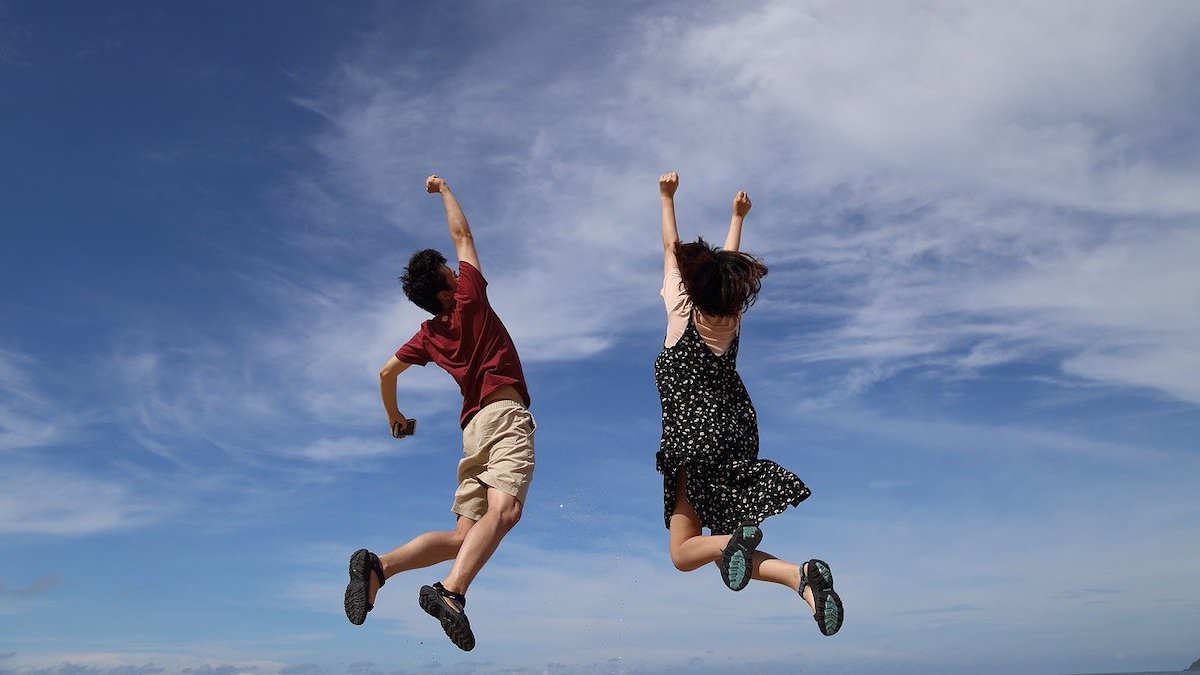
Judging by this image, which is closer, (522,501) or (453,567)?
(453,567)

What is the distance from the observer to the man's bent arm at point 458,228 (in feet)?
27.0

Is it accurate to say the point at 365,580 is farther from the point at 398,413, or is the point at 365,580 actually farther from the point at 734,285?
the point at 734,285

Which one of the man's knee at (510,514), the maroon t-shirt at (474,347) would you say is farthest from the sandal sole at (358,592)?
the maroon t-shirt at (474,347)

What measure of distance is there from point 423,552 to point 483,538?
1.68ft

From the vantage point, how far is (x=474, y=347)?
26.1ft

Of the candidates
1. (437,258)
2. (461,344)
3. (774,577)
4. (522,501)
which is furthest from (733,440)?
(437,258)

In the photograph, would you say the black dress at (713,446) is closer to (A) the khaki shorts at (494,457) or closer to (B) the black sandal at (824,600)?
(B) the black sandal at (824,600)

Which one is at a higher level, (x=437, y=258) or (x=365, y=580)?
(x=437, y=258)

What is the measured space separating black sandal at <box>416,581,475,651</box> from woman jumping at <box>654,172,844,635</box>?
5.30 feet

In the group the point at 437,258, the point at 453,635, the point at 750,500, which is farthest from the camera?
the point at 437,258

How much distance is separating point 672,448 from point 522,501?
46.0 inches

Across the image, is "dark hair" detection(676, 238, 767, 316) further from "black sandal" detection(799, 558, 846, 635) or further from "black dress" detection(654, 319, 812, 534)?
"black sandal" detection(799, 558, 846, 635)

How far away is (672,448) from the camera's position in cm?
767

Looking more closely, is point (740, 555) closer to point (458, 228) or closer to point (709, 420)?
point (709, 420)
